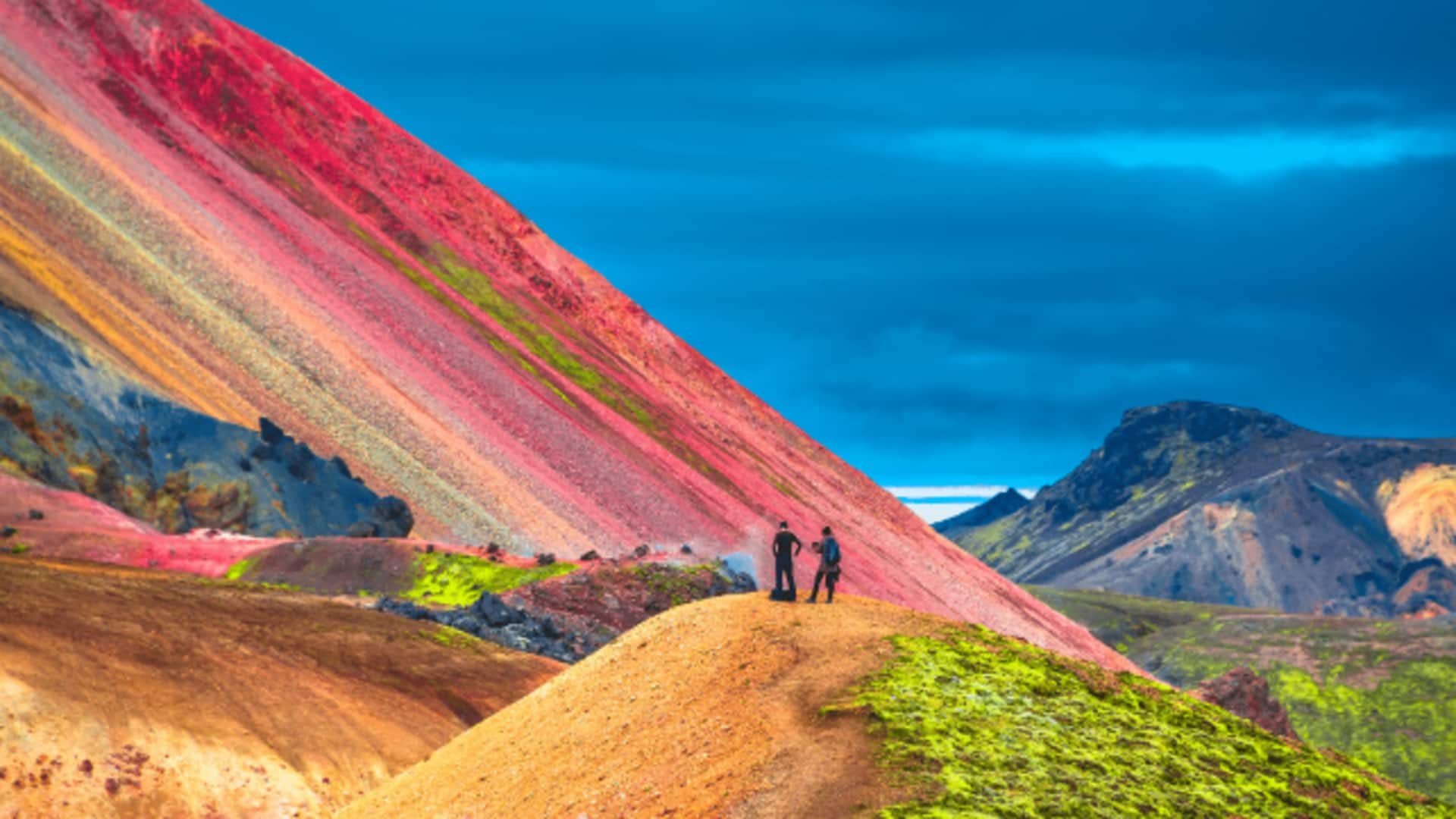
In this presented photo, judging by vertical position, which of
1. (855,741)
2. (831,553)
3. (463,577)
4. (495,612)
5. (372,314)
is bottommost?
(855,741)

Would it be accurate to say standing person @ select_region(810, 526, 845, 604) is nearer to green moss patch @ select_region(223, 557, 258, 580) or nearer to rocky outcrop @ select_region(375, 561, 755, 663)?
rocky outcrop @ select_region(375, 561, 755, 663)

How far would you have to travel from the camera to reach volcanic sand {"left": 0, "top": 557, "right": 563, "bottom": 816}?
30.4 meters

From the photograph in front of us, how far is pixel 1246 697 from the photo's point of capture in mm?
45219

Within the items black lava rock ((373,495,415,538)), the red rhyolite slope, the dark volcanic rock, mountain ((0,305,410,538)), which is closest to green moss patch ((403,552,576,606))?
mountain ((0,305,410,538))

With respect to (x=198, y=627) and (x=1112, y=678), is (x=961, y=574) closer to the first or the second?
(x=198, y=627)

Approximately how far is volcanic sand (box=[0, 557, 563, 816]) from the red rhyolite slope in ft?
107

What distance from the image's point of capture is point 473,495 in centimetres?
8469

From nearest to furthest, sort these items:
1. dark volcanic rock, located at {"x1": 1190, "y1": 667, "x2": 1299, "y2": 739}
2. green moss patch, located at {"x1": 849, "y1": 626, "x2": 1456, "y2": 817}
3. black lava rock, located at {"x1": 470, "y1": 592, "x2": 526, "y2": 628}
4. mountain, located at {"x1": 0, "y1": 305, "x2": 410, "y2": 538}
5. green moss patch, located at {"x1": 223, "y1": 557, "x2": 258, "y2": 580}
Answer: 1. green moss patch, located at {"x1": 849, "y1": 626, "x2": 1456, "y2": 817}
2. dark volcanic rock, located at {"x1": 1190, "y1": 667, "x2": 1299, "y2": 739}
3. black lava rock, located at {"x1": 470, "y1": 592, "x2": 526, "y2": 628}
4. green moss patch, located at {"x1": 223, "y1": 557, "x2": 258, "y2": 580}
5. mountain, located at {"x1": 0, "y1": 305, "x2": 410, "y2": 538}

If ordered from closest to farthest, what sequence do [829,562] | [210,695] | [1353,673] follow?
[829,562], [210,695], [1353,673]

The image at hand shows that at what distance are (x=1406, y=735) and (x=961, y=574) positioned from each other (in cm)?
3271

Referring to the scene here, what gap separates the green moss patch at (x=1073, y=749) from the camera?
736 inches

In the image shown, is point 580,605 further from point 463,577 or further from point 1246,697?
point 1246,697

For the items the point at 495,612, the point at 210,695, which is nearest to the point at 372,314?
the point at 495,612

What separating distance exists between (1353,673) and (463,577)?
92.5m
